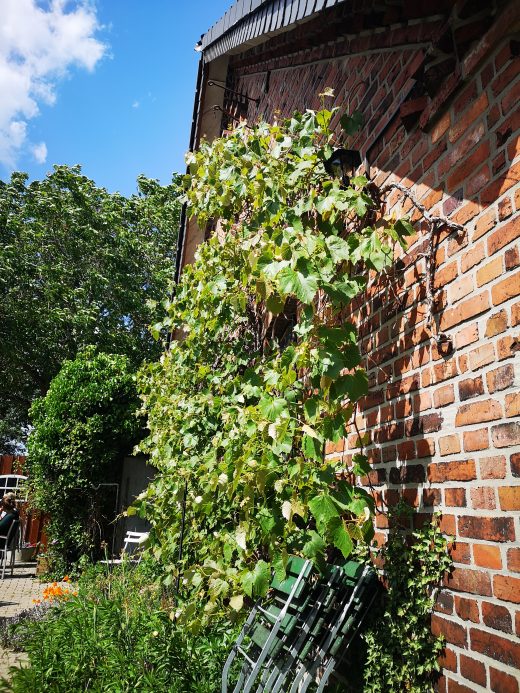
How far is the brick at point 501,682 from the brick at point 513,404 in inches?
29.9

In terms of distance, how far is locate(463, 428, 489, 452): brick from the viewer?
1774 mm

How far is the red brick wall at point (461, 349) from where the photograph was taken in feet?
5.51

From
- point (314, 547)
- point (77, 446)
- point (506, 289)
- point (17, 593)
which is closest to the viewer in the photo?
point (506, 289)

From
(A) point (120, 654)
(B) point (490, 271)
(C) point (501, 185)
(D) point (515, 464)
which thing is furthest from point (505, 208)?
(A) point (120, 654)

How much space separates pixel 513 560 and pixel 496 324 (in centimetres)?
73

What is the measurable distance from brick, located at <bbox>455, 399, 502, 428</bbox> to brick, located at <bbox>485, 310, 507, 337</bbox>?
22cm

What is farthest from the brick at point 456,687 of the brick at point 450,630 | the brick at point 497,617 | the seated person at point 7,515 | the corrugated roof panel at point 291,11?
the seated person at point 7,515

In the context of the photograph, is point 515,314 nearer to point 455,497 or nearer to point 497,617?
point 455,497

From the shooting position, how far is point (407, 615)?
2080 millimetres

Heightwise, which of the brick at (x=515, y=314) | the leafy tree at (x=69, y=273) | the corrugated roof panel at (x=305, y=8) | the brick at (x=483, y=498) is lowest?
the brick at (x=483, y=498)

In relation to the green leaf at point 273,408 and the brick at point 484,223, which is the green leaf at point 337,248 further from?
the green leaf at point 273,408

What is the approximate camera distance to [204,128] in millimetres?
6891

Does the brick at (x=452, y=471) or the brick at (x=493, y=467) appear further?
the brick at (x=452, y=471)

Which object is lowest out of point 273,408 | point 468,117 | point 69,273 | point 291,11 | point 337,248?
point 273,408
